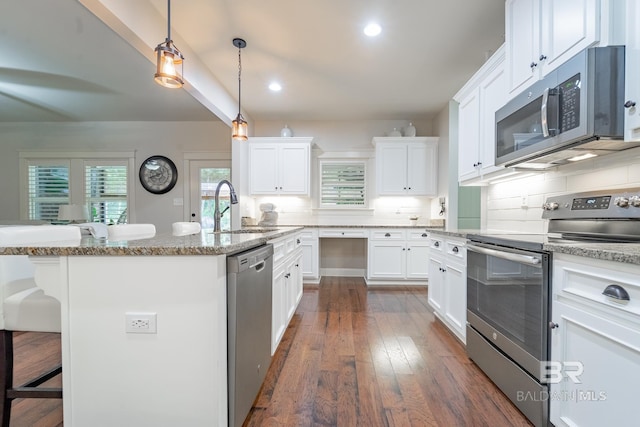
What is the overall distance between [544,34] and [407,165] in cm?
278

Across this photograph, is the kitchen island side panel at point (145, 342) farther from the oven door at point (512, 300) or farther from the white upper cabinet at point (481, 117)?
the white upper cabinet at point (481, 117)

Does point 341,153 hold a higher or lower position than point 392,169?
higher

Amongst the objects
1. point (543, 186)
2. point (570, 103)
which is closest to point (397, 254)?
point (543, 186)

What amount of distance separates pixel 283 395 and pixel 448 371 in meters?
1.08

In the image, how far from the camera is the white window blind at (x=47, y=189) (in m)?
5.12

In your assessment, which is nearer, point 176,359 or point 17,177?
point 176,359

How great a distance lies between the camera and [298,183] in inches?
177

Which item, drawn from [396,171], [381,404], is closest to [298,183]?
[396,171]

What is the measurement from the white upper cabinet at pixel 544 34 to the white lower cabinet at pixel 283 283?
6.47ft

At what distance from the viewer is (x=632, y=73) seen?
4.21 feet

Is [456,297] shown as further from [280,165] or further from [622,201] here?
[280,165]

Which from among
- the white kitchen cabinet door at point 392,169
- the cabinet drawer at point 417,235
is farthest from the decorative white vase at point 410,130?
the cabinet drawer at point 417,235

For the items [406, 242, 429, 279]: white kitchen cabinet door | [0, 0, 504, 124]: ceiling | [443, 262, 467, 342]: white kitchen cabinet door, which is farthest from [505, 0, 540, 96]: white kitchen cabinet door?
[406, 242, 429, 279]: white kitchen cabinet door

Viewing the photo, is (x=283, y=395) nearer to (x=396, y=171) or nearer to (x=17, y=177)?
(x=396, y=171)
